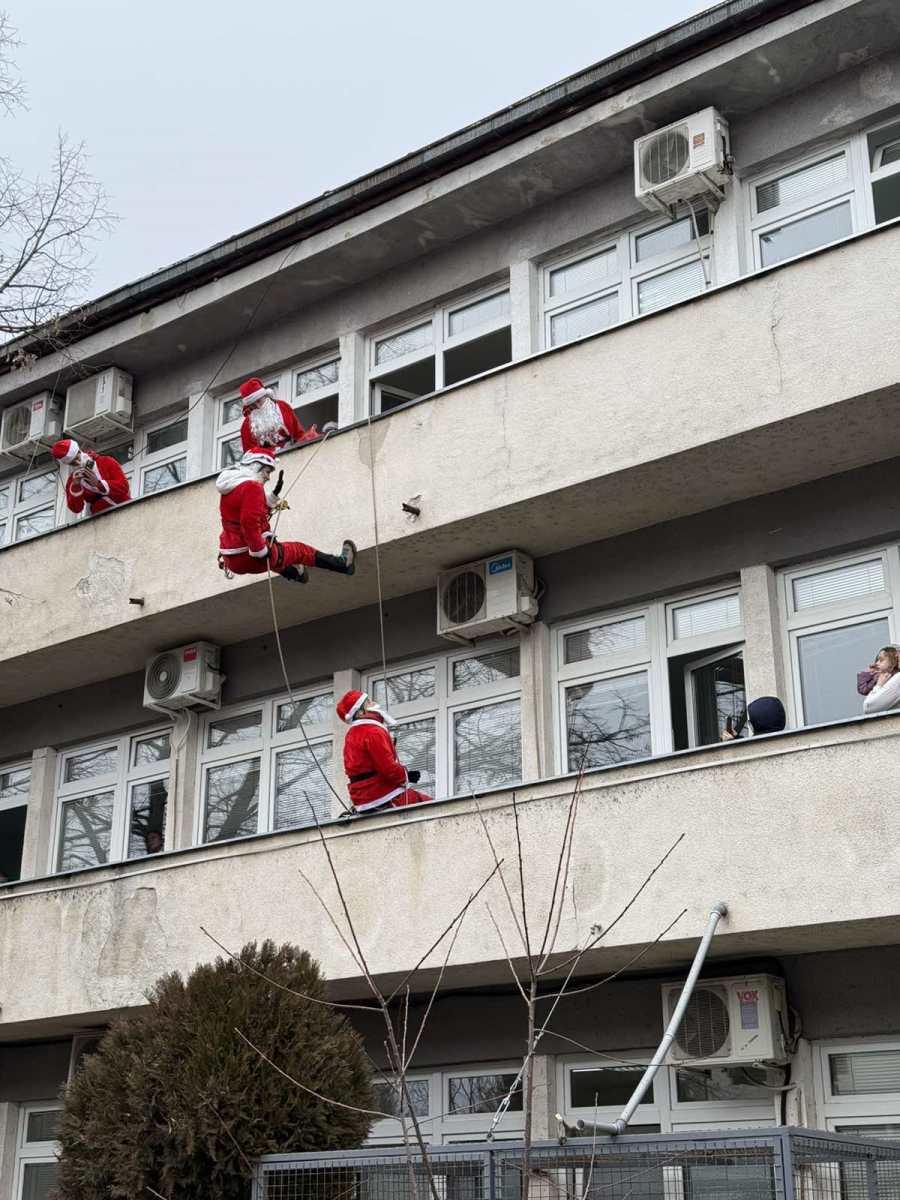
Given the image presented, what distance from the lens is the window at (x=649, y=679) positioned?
11.9 meters

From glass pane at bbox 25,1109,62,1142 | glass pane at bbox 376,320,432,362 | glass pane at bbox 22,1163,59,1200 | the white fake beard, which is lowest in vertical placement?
glass pane at bbox 22,1163,59,1200

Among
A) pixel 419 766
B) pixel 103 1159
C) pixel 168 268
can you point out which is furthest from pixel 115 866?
pixel 168 268

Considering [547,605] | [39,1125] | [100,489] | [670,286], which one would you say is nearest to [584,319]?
[670,286]

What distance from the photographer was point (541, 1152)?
22.7 feet

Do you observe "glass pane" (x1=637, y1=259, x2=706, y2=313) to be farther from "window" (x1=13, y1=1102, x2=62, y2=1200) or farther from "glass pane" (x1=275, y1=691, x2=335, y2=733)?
"window" (x1=13, y1=1102, x2=62, y2=1200)

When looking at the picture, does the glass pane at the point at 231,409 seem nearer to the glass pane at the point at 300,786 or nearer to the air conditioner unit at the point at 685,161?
the glass pane at the point at 300,786

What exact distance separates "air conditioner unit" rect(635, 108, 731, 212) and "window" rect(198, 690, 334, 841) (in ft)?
16.9

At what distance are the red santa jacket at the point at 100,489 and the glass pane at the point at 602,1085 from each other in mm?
7137

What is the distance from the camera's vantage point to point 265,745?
1454 centimetres

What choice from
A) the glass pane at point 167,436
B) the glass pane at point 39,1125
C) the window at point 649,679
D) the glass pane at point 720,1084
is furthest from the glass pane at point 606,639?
the glass pane at point 39,1125

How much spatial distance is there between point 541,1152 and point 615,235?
8668mm

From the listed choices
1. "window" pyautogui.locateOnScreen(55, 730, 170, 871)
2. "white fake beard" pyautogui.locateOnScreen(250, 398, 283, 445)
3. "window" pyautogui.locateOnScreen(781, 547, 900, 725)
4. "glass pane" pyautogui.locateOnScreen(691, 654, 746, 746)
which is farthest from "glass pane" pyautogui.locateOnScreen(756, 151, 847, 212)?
"window" pyautogui.locateOnScreen(55, 730, 170, 871)

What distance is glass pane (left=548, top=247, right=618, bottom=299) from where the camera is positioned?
1355 cm

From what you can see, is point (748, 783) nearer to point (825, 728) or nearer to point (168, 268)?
point (825, 728)
